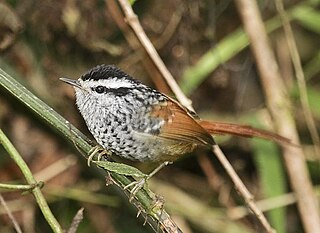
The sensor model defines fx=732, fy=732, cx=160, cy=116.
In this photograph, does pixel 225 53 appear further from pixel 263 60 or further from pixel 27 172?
pixel 27 172

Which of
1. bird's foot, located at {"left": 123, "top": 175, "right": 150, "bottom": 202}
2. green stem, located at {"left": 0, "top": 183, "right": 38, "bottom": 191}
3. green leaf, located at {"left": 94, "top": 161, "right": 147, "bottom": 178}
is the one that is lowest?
green stem, located at {"left": 0, "top": 183, "right": 38, "bottom": 191}

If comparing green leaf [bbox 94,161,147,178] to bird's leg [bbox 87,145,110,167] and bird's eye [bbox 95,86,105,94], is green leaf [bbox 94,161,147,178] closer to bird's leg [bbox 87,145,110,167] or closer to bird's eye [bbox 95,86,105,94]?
bird's leg [bbox 87,145,110,167]

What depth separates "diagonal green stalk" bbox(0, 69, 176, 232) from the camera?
2.53 m

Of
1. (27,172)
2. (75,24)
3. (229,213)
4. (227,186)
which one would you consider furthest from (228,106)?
(27,172)

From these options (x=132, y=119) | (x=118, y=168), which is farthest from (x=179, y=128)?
(x=118, y=168)

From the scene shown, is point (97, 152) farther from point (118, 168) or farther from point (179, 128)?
point (118, 168)

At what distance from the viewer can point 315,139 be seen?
4098 millimetres

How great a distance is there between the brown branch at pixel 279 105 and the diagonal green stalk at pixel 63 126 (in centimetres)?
144

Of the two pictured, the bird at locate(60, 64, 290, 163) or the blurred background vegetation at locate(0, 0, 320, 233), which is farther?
the blurred background vegetation at locate(0, 0, 320, 233)

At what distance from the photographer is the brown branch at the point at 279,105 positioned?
13.0 feet

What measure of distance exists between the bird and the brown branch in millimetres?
897

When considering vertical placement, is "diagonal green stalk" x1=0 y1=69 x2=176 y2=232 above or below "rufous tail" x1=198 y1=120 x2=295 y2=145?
below

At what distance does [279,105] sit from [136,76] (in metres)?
1.01

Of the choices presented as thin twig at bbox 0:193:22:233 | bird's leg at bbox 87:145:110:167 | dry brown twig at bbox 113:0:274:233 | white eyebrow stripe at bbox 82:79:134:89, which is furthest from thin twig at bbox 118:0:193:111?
thin twig at bbox 0:193:22:233
